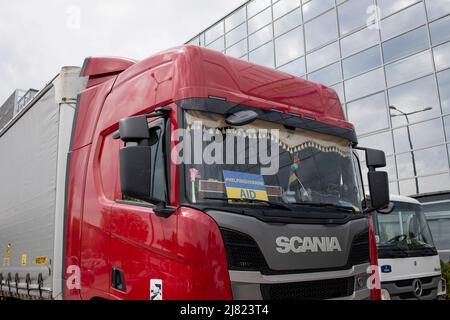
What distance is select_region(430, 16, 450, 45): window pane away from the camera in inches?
604

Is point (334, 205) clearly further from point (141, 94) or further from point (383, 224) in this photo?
point (383, 224)

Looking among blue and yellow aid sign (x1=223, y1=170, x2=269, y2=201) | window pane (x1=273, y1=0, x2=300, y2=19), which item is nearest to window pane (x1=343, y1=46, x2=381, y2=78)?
window pane (x1=273, y1=0, x2=300, y2=19)

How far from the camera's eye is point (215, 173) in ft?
11.0

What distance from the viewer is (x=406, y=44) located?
1655 cm

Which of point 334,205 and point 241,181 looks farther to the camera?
point 334,205

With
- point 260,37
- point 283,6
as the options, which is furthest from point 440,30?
point 260,37

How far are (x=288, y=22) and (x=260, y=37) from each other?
1.60 meters

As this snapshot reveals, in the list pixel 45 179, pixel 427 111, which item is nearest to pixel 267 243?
pixel 45 179

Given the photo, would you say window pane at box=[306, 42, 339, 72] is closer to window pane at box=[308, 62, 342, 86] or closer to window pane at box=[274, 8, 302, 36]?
window pane at box=[308, 62, 342, 86]

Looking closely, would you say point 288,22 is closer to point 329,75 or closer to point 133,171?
point 329,75

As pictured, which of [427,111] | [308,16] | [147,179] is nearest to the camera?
[147,179]

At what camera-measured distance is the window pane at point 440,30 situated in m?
15.4

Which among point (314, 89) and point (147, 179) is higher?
point (314, 89)

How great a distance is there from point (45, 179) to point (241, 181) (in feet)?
8.35
